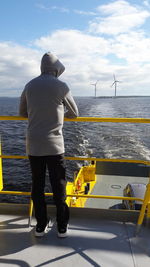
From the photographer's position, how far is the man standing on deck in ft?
6.85

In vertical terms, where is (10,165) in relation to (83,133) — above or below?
below

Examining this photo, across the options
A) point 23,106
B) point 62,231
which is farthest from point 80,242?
point 23,106

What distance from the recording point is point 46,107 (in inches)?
82.1

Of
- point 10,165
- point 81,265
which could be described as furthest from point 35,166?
point 10,165

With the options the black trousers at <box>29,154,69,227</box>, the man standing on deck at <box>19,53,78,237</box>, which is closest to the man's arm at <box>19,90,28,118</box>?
the man standing on deck at <box>19,53,78,237</box>

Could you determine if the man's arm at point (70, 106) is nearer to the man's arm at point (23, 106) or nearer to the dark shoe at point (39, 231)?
the man's arm at point (23, 106)

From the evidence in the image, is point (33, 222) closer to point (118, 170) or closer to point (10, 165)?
point (118, 170)

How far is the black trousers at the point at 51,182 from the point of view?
2219mm

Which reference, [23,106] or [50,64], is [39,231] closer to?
[23,106]

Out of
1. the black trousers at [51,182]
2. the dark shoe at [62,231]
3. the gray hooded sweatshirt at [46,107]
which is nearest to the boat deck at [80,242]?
the dark shoe at [62,231]

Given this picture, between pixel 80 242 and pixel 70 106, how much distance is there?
4.45ft

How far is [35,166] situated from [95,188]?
8.44m

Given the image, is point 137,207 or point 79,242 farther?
point 137,207

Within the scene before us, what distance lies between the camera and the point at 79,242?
2.33 m
